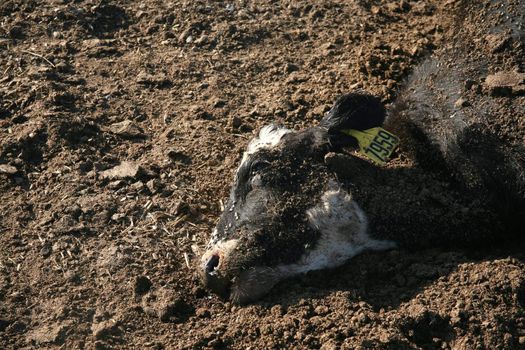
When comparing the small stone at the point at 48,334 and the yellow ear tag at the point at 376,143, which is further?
the yellow ear tag at the point at 376,143

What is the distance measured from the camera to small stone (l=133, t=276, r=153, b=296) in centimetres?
541

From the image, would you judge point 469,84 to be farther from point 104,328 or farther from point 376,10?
point 104,328

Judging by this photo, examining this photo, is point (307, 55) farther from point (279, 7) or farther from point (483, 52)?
point (483, 52)

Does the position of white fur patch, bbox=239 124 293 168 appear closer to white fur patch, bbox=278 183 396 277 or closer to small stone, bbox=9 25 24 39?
white fur patch, bbox=278 183 396 277

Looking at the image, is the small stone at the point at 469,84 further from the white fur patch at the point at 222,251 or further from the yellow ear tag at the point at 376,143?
the white fur patch at the point at 222,251

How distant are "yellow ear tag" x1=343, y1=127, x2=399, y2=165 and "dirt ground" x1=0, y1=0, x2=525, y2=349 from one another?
59cm

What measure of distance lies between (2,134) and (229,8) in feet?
7.64

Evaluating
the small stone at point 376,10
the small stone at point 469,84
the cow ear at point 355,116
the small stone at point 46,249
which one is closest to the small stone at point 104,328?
the small stone at point 46,249

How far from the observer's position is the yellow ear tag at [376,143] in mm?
5457

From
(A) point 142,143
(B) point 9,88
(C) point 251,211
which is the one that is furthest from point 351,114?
(B) point 9,88

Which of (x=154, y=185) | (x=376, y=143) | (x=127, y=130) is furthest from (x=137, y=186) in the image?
(x=376, y=143)

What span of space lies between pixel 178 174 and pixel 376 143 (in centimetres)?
155

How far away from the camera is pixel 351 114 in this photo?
5.54 meters

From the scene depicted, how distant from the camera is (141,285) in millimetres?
5422
